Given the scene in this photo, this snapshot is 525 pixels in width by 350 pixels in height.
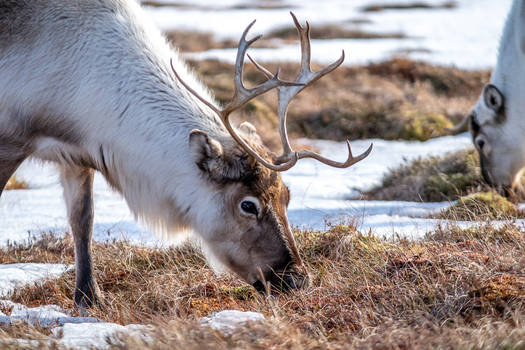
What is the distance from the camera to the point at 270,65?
15.5m

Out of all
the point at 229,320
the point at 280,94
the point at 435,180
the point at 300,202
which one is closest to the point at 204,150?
the point at 280,94

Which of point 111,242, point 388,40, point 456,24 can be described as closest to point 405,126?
point 111,242

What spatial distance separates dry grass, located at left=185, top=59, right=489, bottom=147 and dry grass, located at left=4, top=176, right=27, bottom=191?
3.70 m

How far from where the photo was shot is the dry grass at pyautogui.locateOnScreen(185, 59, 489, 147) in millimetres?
11203

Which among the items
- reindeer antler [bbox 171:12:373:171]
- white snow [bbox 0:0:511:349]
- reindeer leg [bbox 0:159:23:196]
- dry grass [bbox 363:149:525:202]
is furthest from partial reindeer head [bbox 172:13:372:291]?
dry grass [bbox 363:149:525:202]

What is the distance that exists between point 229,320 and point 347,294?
3.00 ft

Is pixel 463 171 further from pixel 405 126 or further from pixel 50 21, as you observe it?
pixel 50 21

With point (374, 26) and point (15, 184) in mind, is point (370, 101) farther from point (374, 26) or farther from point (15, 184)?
point (374, 26)

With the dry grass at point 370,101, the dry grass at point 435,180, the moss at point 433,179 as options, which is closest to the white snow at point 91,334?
the dry grass at point 435,180

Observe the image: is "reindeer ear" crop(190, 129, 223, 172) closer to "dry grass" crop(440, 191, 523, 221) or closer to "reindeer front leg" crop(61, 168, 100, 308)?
"reindeer front leg" crop(61, 168, 100, 308)

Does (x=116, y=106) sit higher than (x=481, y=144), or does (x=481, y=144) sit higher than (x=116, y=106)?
(x=116, y=106)

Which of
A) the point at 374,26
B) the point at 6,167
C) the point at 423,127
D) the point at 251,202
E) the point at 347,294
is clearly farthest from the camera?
the point at 374,26

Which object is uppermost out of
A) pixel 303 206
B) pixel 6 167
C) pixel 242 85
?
pixel 242 85

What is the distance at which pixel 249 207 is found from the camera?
394 centimetres
